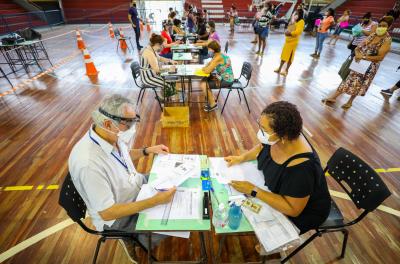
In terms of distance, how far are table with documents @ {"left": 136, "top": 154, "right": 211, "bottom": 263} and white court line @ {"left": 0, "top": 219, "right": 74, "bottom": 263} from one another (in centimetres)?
132

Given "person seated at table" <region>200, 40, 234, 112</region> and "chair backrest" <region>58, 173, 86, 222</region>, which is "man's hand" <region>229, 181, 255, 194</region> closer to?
"chair backrest" <region>58, 173, 86, 222</region>

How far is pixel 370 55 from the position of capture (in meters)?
3.77

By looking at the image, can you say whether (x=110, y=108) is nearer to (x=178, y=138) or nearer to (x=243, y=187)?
(x=243, y=187)

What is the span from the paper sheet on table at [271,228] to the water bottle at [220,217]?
134 millimetres

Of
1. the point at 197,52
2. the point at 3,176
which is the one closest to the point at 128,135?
the point at 3,176

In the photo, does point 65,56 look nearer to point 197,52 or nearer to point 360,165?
point 197,52

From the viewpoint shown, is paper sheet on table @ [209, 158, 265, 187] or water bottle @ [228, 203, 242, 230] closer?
water bottle @ [228, 203, 242, 230]

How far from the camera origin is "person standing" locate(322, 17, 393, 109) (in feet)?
11.7

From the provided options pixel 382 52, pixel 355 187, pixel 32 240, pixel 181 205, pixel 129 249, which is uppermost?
pixel 382 52

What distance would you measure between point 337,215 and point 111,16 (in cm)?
2125

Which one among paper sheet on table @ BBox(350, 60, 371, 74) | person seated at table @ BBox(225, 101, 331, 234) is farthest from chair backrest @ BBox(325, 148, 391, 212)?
paper sheet on table @ BBox(350, 60, 371, 74)

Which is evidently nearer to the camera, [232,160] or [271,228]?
[271,228]

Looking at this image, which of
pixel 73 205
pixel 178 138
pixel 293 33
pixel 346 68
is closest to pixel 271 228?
pixel 73 205

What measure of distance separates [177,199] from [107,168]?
0.52 m
